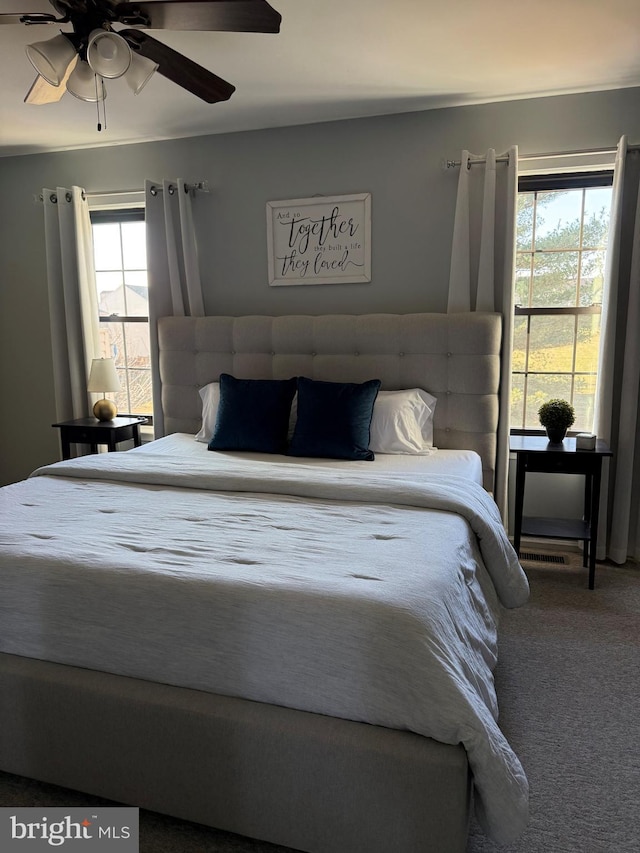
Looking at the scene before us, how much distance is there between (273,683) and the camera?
1.51 meters

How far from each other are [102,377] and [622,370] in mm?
3239

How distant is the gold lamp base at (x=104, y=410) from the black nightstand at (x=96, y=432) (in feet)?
0.12

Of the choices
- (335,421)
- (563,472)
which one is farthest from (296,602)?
(563,472)

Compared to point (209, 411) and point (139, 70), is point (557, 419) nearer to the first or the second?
point (209, 411)

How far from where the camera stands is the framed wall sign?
377 cm

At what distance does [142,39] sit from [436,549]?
1983 mm

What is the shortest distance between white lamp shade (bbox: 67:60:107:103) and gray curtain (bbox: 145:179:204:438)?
1784 mm

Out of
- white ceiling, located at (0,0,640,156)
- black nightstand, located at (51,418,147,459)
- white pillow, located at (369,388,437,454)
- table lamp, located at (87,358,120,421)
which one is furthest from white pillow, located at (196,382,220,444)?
white ceiling, located at (0,0,640,156)

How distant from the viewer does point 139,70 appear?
2.11 m

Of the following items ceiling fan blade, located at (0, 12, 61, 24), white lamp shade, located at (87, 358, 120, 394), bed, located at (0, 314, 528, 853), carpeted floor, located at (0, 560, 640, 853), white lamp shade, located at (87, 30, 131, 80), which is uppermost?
ceiling fan blade, located at (0, 12, 61, 24)

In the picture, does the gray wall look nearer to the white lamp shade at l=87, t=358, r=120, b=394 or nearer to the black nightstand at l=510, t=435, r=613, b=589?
the white lamp shade at l=87, t=358, r=120, b=394

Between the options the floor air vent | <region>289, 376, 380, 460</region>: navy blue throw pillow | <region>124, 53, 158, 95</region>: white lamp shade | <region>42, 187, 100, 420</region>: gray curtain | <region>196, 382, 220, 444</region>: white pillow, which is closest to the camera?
<region>124, 53, 158, 95</region>: white lamp shade

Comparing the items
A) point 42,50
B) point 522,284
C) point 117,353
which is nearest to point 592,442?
point 522,284

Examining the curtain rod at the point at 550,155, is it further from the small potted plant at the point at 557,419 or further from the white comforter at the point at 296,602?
the white comforter at the point at 296,602
